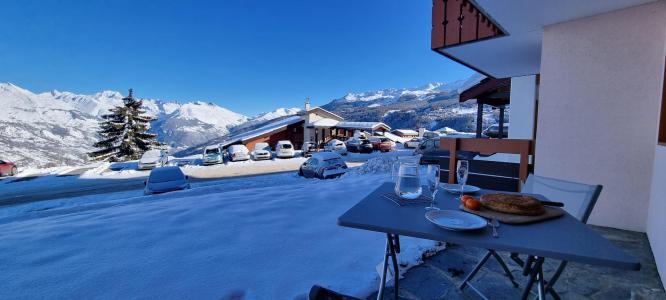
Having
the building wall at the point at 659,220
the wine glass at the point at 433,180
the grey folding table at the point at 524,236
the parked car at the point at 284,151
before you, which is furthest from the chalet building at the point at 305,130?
the building wall at the point at 659,220

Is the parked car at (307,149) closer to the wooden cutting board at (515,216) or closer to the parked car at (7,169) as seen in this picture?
the parked car at (7,169)

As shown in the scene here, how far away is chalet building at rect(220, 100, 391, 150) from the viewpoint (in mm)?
27625

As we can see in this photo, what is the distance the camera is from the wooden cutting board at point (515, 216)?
1519 mm

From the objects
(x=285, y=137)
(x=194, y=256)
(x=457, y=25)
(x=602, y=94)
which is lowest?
(x=194, y=256)

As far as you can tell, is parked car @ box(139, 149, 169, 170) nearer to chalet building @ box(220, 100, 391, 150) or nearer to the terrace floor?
chalet building @ box(220, 100, 391, 150)

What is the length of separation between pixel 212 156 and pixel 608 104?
20.4 meters

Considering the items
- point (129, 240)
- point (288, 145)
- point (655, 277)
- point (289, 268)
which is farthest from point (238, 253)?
point (288, 145)

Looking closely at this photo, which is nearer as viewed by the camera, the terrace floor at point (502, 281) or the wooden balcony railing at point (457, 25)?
the terrace floor at point (502, 281)

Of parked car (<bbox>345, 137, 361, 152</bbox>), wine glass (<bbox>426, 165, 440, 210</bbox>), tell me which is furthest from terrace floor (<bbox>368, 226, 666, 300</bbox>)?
parked car (<bbox>345, 137, 361, 152</bbox>)

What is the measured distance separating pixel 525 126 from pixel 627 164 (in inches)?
174

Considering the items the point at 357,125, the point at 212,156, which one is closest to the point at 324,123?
the point at 357,125

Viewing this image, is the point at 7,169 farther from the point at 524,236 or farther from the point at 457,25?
the point at 524,236

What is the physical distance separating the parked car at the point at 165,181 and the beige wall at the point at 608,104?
10.4 metres

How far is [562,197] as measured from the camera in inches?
83.9
